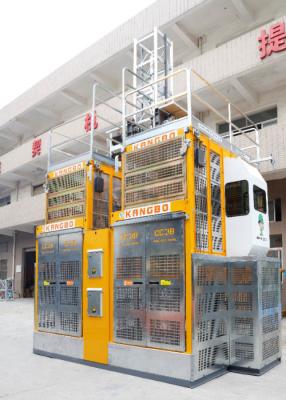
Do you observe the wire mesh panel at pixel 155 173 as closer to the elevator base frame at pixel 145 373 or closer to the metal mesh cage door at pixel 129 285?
the metal mesh cage door at pixel 129 285

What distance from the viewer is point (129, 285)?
24.1ft

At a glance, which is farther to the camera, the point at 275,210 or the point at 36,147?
the point at 36,147

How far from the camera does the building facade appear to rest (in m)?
15.0

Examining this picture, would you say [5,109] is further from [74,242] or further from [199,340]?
[199,340]

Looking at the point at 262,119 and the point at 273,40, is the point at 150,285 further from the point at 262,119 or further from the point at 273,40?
the point at 262,119

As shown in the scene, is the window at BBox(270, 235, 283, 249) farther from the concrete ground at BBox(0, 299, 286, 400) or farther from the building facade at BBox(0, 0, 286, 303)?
the concrete ground at BBox(0, 299, 286, 400)

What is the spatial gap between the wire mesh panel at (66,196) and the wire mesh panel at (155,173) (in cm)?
136

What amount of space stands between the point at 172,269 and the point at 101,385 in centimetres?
211

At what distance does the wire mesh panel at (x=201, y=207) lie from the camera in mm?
6918

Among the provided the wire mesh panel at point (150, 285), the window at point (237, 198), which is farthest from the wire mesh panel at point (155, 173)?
the window at point (237, 198)

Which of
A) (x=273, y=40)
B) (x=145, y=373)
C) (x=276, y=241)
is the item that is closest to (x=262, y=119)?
(x=273, y=40)

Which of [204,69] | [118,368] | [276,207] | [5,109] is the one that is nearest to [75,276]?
[118,368]

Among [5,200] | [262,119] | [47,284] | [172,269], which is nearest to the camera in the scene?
[172,269]

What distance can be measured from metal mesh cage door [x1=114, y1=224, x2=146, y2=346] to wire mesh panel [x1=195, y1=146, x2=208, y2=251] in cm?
100
